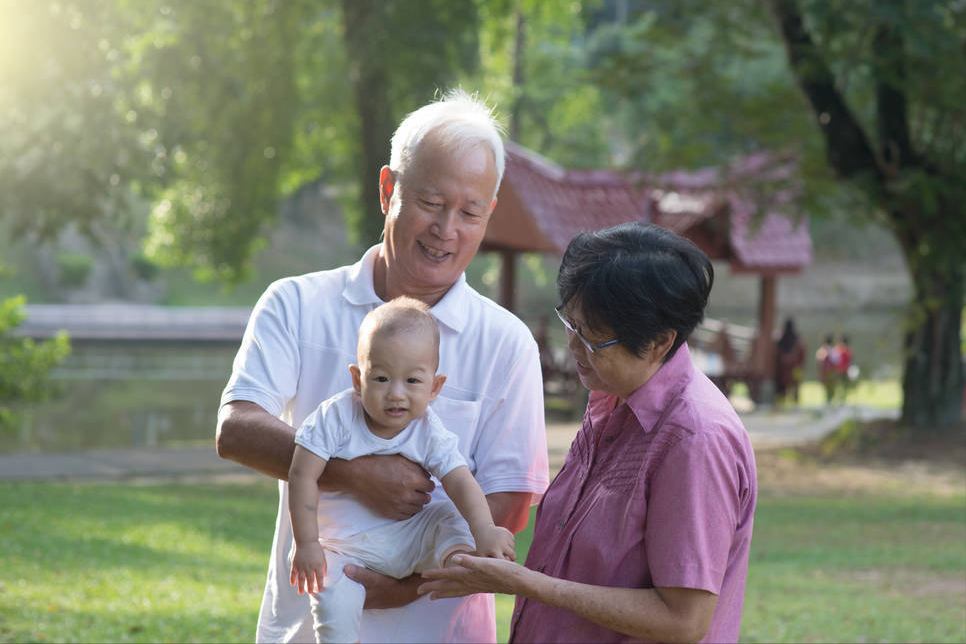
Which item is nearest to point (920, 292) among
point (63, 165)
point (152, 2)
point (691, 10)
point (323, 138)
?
point (691, 10)

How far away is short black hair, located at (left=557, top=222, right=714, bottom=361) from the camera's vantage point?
2.12m

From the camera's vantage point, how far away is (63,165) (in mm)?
12375

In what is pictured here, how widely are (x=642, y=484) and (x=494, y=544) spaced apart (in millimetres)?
439

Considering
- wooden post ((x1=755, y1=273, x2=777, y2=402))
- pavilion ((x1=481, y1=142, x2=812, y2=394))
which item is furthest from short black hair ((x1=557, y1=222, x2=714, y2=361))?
wooden post ((x1=755, y1=273, x2=777, y2=402))

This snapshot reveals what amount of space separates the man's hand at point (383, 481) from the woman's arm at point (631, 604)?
1.45ft

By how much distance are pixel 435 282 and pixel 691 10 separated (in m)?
11.8

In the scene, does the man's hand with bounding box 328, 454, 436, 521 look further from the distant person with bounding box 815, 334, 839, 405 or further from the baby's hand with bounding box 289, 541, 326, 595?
the distant person with bounding box 815, 334, 839, 405

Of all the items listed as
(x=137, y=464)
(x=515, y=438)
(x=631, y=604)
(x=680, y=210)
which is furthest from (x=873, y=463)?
(x=631, y=604)

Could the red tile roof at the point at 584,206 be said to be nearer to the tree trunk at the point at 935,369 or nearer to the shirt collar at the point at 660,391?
the tree trunk at the point at 935,369

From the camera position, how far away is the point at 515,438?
2.66 metres

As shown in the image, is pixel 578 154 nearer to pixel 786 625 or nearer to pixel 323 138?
pixel 323 138

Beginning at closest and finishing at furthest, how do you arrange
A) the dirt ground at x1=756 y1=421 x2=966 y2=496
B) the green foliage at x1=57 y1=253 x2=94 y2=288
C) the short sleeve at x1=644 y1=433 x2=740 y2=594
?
the short sleeve at x1=644 y1=433 x2=740 y2=594 → the dirt ground at x1=756 y1=421 x2=966 y2=496 → the green foliage at x1=57 y1=253 x2=94 y2=288

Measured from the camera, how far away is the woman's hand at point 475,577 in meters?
→ 2.16

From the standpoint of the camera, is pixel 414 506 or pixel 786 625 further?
pixel 786 625
